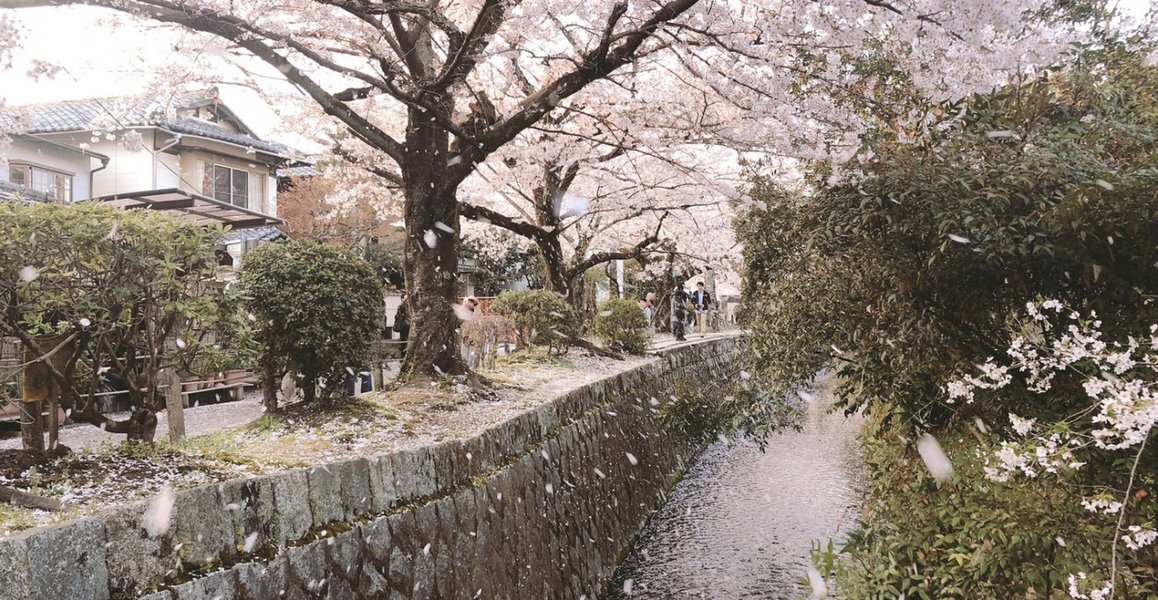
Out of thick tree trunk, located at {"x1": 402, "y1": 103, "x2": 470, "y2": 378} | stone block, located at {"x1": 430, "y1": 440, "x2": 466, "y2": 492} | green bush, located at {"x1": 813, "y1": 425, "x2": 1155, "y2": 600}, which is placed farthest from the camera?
thick tree trunk, located at {"x1": 402, "y1": 103, "x2": 470, "y2": 378}

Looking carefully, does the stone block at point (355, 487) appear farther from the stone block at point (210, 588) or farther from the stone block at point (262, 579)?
the stone block at point (210, 588)

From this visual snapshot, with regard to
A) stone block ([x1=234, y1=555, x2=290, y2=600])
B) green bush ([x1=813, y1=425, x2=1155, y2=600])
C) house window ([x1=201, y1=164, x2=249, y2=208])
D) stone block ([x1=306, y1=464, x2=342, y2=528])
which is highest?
house window ([x1=201, y1=164, x2=249, y2=208])

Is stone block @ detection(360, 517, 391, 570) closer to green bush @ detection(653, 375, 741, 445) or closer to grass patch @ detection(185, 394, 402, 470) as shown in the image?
grass patch @ detection(185, 394, 402, 470)

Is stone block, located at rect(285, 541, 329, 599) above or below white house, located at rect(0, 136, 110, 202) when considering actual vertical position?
below

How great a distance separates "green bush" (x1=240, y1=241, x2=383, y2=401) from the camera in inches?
243

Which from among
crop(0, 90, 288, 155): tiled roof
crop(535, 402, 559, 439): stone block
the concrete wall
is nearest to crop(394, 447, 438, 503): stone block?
the concrete wall

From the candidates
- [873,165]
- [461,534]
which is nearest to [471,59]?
[873,165]

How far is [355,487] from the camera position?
473 cm

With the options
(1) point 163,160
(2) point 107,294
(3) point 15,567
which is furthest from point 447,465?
(1) point 163,160

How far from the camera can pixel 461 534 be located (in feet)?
18.9

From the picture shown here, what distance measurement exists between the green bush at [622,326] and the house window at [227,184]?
12149 mm

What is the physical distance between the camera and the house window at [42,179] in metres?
16.1

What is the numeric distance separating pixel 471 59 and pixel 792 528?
7988 mm

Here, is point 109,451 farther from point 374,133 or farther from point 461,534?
point 374,133
